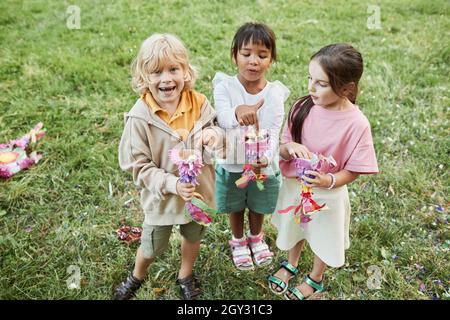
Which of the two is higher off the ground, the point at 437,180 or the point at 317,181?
the point at 317,181

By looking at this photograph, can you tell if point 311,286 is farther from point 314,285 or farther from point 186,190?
point 186,190

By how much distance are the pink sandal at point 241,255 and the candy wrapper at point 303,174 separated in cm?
77

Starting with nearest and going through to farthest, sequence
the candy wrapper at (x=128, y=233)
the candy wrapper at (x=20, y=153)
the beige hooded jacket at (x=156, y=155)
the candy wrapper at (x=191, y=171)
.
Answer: the candy wrapper at (x=191, y=171), the beige hooded jacket at (x=156, y=155), the candy wrapper at (x=128, y=233), the candy wrapper at (x=20, y=153)

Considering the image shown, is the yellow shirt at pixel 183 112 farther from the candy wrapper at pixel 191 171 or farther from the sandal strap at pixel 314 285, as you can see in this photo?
the sandal strap at pixel 314 285

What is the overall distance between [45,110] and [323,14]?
442 cm

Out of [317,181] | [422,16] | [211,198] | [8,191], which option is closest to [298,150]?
[317,181]

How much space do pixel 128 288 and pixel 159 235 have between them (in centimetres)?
54

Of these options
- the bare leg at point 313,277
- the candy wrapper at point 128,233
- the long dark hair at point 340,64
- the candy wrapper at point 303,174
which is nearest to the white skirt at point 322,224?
the candy wrapper at point 303,174

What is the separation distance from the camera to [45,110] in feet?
14.1

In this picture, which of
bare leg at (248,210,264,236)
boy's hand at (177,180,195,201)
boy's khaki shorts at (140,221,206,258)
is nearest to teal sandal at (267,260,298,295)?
bare leg at (248,210,264,236)

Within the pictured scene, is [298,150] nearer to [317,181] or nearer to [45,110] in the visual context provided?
[317,181]

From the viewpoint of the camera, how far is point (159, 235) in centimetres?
230

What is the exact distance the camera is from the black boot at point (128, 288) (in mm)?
2582

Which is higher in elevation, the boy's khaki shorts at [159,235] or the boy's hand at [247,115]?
the boy's hand at [247,115]
